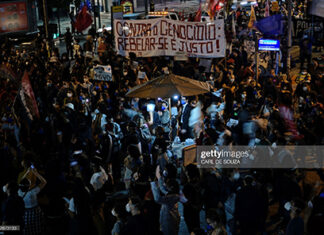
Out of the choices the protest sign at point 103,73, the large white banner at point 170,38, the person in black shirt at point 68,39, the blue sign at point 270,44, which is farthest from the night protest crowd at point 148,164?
the person in black shirt at point 68,39

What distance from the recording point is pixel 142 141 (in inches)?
369

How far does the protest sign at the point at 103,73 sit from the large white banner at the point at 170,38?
795 millimetres

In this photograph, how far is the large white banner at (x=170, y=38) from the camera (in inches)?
447

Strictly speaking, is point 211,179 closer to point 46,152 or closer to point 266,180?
point 266,180

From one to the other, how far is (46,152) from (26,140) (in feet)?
1.80

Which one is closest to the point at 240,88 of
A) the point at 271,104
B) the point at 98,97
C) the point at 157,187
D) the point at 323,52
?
the point at 271,104

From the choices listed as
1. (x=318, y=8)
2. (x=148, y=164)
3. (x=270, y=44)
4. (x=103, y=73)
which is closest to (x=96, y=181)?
(x=148, y=164)

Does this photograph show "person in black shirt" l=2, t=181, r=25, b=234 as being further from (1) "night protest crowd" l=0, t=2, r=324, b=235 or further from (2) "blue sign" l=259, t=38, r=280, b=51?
(2) "blue sign" l=259, t=38, r=280, b=51

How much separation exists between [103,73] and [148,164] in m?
5.43

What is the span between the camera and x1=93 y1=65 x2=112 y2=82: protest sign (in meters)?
12.9

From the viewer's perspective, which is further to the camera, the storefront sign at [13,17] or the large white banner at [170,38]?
the storefront sign at [13,17]

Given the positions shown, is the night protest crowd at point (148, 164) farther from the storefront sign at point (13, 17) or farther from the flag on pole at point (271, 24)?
the storefront sign at point (13, 17)

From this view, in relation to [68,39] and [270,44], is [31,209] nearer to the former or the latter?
[270,44]

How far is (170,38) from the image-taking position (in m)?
11.9
